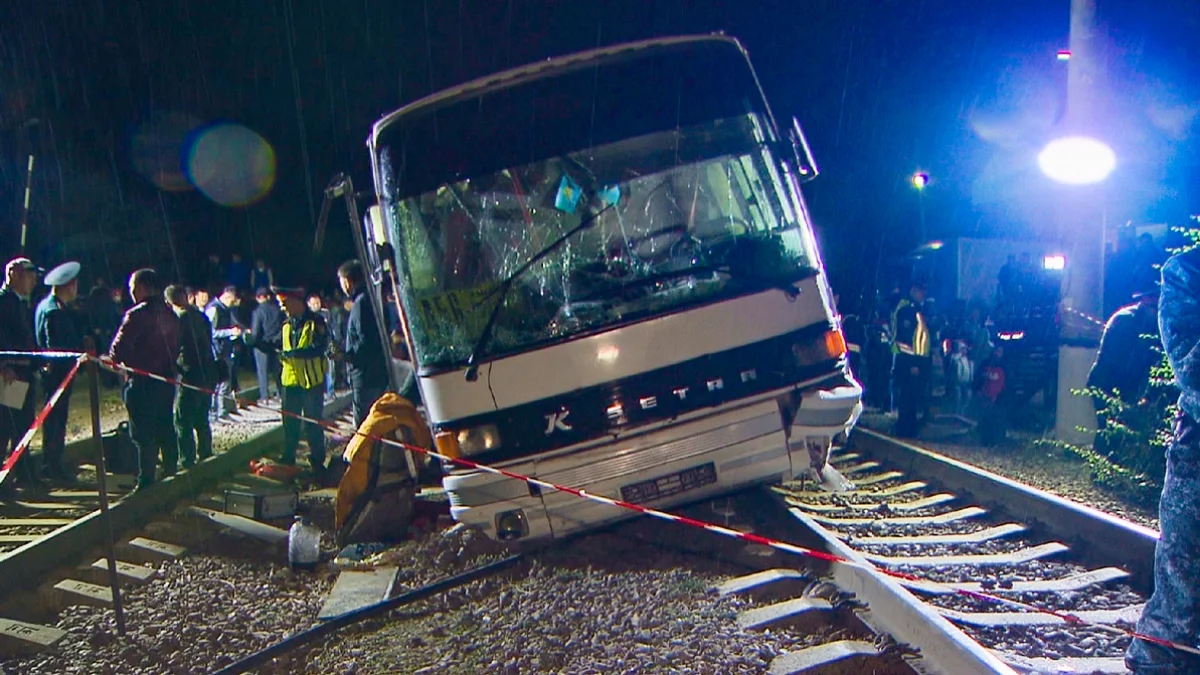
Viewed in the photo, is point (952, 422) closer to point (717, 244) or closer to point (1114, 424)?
point (1114, 424)

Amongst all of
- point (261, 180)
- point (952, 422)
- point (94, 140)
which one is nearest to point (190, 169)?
point (94, 140)

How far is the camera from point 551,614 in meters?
5.07

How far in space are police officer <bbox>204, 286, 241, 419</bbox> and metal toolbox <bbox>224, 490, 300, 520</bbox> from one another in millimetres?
5033

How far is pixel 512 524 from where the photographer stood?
5680 mm

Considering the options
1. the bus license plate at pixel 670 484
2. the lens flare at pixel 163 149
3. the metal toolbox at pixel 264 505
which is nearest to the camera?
the bus license plate at pixel 670 484

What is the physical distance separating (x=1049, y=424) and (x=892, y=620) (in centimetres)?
759

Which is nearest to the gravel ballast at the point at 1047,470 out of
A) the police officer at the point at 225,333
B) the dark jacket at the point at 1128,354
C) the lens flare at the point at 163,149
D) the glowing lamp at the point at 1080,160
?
the dark jacket at the point at 1128,354

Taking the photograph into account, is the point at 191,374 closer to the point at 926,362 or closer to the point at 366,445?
Result: the point at 366,445

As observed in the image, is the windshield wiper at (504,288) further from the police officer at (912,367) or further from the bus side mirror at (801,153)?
the police officer at (912,367)

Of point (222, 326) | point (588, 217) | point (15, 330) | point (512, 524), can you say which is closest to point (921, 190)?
point (222, 326)

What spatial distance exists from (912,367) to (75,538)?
8.48m

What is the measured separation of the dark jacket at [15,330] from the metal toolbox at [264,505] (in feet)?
6.69

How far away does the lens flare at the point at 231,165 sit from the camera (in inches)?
1319

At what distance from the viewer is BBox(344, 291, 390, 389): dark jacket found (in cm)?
869
